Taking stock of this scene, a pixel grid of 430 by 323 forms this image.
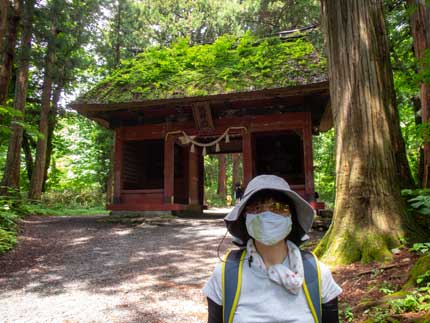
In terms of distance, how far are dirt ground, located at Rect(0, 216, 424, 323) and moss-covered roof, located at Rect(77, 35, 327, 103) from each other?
4097mm

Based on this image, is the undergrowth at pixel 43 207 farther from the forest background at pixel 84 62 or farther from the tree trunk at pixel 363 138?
the tree trunk at pixel 363 138

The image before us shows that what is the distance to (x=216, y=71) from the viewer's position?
1086 centimetres

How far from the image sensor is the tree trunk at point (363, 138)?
445 cm

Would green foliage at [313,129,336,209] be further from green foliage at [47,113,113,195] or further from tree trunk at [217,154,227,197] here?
green foliage at [47,113,113,195]

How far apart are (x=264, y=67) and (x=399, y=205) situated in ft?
22.7

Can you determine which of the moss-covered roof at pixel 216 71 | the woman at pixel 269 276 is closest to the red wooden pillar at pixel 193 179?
the moss-covered roof at pixel 216 71

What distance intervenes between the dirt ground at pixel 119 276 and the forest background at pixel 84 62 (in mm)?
1360

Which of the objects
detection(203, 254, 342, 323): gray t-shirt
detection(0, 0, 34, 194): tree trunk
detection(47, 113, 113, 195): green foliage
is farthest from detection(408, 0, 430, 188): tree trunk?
detection(47, 113, 113, 195): green foliage

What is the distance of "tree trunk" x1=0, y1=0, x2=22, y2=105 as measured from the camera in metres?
9.15

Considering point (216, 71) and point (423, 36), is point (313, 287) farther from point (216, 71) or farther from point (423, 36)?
point (216, 71)

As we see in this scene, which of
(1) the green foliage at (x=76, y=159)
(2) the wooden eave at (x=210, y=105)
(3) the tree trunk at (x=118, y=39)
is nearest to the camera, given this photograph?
(2) the wooden eave at (x=210, y=105)

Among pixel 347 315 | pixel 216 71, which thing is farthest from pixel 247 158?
pixel 347 315

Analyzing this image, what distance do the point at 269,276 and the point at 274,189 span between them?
1.32 ft

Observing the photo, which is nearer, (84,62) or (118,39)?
(84,62)
